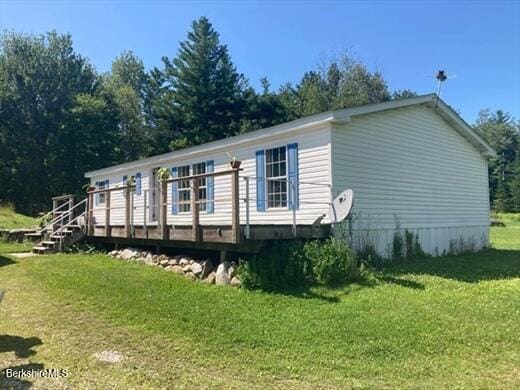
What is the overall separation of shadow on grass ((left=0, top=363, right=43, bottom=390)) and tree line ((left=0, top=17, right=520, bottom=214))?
26.3 m

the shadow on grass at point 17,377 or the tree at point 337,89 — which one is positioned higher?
the tree at point 337,89

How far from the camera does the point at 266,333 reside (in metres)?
5.66

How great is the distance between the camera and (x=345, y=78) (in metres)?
34.9

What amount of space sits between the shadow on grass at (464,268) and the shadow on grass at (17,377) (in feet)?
21.4

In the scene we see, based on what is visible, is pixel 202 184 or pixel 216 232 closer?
pixel 216 232

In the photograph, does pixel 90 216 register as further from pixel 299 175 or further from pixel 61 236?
pixel 299 175

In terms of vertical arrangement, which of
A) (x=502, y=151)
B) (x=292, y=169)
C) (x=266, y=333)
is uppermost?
(x=502, y=151)

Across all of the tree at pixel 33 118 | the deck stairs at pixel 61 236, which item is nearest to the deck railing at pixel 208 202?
the deck stairs at pixel 61 236

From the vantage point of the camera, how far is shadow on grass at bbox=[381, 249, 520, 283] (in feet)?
30.7

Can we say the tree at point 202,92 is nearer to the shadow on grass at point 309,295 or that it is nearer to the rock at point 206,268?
the rock at point 206,268

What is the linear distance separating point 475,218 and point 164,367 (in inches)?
517

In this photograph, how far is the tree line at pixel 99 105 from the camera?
3080cm

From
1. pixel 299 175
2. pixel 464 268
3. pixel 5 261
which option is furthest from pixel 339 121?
pixel 5 261

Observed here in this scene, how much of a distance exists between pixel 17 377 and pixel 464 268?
943 cm
